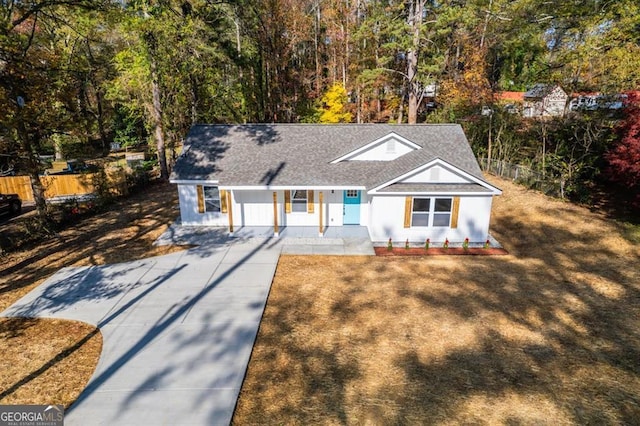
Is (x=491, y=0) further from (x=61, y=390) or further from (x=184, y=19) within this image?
(x=61, y=390)

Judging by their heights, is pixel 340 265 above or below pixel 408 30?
below

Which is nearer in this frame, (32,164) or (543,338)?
(543,338)

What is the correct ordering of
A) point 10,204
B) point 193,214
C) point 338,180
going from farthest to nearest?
point 10,204
point 193,214
point 338,180

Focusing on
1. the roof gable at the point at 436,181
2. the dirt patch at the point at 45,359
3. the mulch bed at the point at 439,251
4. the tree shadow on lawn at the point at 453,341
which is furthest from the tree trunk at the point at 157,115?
the mulch bed at the point at 439,251

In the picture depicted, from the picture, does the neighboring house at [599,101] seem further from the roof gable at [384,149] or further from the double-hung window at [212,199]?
the double-hung window at [212,199]

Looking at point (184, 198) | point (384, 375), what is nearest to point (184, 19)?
point (184, 198)

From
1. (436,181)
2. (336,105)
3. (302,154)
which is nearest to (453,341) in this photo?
(436,181)

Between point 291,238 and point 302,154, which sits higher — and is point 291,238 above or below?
below

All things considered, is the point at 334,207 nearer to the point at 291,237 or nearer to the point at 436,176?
the point at 291,237
